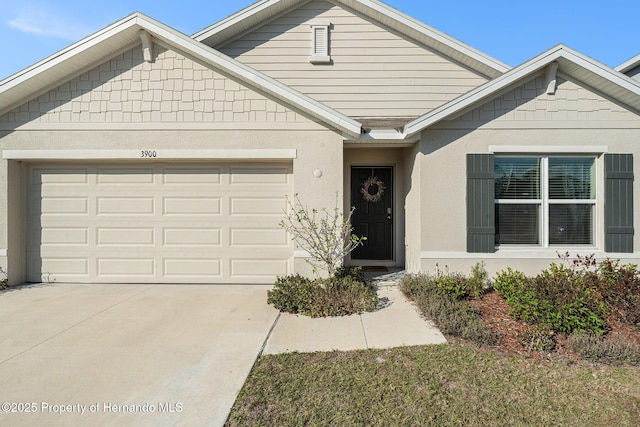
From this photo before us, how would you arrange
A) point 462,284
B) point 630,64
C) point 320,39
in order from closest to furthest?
point 462,284 < point 320,39 < point 630,64

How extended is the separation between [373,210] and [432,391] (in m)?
5.44

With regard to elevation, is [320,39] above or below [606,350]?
above

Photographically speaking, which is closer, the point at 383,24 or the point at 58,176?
the point at 58,176

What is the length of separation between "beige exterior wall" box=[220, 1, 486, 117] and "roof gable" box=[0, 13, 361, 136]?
2.47m

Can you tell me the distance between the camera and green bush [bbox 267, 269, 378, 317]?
490 centimetres

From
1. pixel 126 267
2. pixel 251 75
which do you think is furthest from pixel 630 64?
pixel 126 267

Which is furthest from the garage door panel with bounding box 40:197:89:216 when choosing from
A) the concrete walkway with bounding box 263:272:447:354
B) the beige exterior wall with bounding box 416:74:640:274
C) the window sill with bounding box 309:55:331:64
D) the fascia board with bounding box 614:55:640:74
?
Answer: the fascia board with bounding box 614:55:640:74

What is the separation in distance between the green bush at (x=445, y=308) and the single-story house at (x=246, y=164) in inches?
26.0

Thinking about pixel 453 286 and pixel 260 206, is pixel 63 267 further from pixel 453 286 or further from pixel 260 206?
pixel 453 286

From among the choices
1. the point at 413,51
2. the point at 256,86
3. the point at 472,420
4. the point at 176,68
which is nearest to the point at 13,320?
the point at 176,68

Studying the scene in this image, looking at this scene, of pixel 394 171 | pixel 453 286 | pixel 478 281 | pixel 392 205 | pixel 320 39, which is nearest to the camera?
pixel 453 286

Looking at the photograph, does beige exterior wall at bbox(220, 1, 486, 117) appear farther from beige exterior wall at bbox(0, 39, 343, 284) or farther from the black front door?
beige exterior wall at bbox(0, 39, 343, 284)

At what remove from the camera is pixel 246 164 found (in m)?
6.57

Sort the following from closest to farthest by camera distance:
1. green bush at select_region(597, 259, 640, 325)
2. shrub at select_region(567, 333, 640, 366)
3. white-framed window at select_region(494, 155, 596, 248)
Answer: shrub at select_region(567, 333, 640, 366), green bush at select_region(597, 259, 640, 325), white-framed window at select_region(494, 155, 596, 248)
